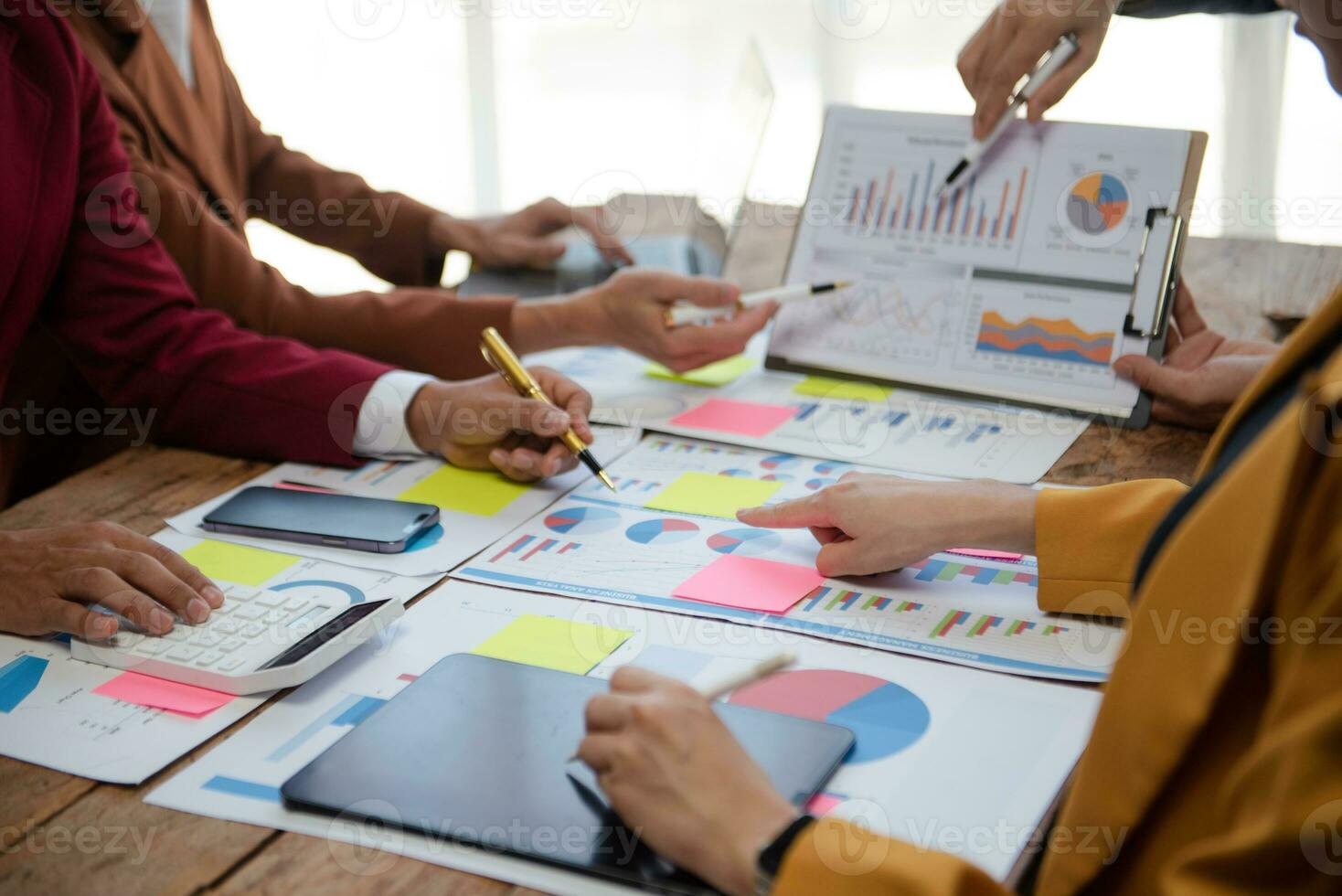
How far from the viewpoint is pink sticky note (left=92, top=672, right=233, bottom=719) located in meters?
0.82

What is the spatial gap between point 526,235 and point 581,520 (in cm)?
85

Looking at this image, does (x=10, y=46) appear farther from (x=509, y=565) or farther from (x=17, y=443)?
(x=509, y=565)

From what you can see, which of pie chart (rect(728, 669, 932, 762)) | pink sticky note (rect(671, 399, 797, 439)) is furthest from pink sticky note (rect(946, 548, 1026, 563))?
pink sticky note (rect(671, 399, 797, 439))

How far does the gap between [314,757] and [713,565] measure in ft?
1.24

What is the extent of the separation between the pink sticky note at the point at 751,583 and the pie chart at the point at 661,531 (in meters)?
0.06

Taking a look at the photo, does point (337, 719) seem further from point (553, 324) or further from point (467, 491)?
point (553, 324)

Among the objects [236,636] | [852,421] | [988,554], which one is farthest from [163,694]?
[852,421]

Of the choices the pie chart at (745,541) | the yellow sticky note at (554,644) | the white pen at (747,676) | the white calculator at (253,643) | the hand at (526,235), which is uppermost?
the hand at (526,235)

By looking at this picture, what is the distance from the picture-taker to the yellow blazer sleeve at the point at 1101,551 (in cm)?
91

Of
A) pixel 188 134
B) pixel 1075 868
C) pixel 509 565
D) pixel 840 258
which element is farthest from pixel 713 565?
pixel 188 134

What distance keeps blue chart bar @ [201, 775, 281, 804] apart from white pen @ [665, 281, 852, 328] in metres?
0.83

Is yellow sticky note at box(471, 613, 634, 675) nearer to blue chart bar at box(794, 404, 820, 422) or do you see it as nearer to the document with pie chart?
blue chart bar at box(794, 404, 820, 422)

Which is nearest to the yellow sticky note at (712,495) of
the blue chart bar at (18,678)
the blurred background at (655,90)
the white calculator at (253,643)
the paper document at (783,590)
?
the paper document at (783,590)

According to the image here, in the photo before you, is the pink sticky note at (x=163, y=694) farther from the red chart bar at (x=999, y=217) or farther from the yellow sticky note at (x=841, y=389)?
the red chart bar at (x=999, y=217)
